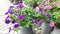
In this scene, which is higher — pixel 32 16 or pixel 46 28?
pixel 32 16

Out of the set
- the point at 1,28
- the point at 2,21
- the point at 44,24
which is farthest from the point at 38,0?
the point at 2,21

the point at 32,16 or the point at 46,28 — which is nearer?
the point at 32,16

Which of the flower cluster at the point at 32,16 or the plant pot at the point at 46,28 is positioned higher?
the flower cluster at the point at 32,16

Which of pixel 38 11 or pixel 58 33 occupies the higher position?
pixel 38 11

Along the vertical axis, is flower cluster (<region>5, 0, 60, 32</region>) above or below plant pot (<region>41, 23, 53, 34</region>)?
above

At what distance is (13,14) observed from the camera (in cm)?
184

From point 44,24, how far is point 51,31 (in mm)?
124

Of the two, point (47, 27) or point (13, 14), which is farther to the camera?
point (47, 27)

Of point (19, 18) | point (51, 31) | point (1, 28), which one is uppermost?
point (19, 18)

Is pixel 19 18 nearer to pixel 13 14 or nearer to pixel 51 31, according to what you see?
pixel 13 14

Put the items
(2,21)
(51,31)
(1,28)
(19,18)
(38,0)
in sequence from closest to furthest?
(19,18) → (51,31) → (38,0) → (1,28) → (2,21)

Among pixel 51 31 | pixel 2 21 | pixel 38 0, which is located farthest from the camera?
pixel 2 21

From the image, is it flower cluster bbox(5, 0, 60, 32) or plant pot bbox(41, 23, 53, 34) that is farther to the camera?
plant pot bbox(41, 23, 53, 34)

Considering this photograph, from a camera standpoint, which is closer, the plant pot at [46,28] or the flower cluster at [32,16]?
the flower cluster at [32,16]
